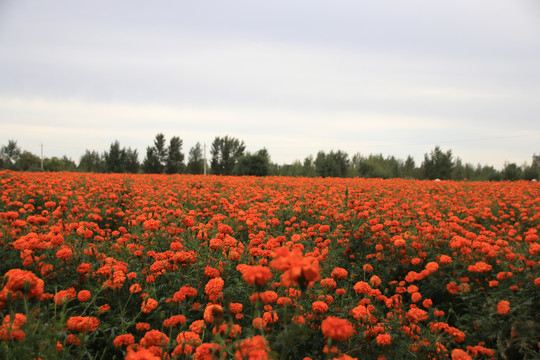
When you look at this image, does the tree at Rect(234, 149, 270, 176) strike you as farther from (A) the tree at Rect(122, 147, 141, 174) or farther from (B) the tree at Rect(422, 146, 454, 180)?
(A) the tree at Rect(122, 147, 141, 174)

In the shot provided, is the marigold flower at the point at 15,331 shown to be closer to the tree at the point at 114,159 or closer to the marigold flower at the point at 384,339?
the marigold flower at the point at 384,339

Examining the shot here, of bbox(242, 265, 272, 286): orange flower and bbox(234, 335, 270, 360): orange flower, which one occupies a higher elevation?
bbox(242, 265, 272, 286): orange flower

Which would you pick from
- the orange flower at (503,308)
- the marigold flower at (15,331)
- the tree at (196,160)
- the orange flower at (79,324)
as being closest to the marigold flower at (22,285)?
the marigold flower at (15,331)

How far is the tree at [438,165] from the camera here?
25047 mm

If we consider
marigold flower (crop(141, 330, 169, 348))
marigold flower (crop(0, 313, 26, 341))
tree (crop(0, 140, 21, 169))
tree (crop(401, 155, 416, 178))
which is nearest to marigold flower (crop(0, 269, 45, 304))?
marigold flower (crop(0, 313, 26, 341))

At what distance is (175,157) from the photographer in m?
38.1

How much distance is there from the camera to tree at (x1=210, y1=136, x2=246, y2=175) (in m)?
37.6

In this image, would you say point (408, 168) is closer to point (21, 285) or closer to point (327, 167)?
point (327, 167)

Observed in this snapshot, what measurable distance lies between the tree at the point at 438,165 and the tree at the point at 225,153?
20.2 metres

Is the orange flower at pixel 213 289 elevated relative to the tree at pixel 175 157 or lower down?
lower down

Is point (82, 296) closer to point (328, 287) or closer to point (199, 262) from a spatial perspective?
point (199, 262)

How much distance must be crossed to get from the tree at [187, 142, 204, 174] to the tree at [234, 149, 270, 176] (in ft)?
62.3

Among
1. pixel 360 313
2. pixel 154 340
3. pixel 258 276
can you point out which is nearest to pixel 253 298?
pixel 258 276

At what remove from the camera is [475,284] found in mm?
3229
